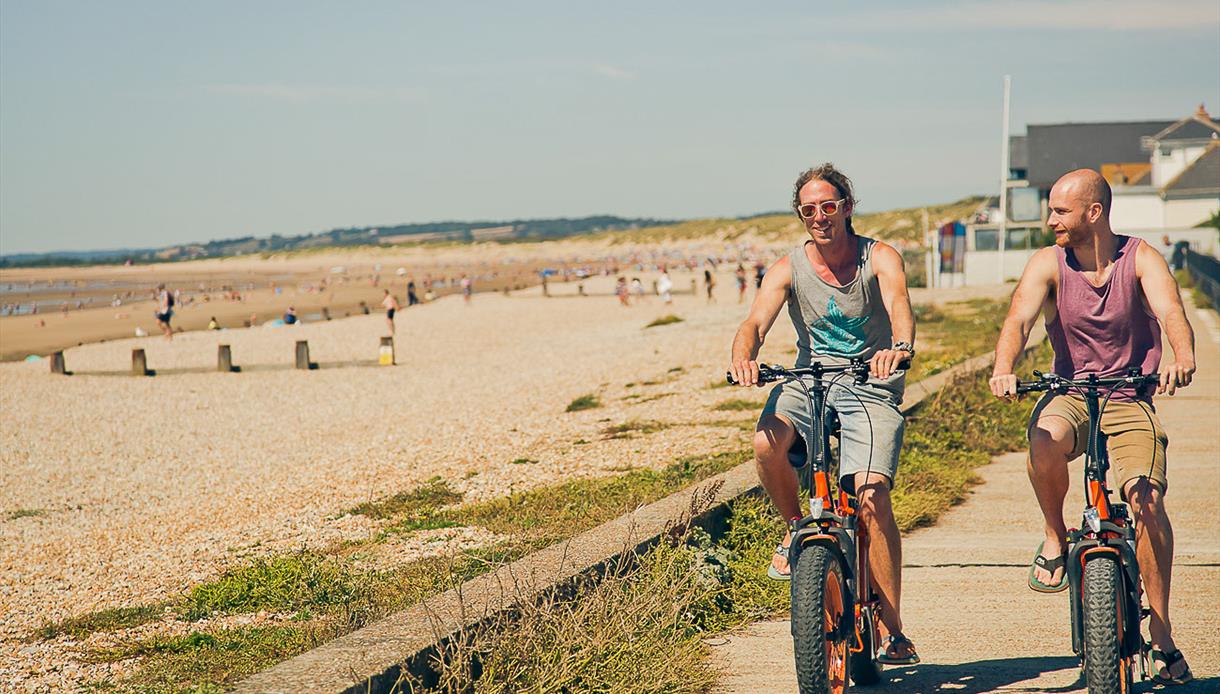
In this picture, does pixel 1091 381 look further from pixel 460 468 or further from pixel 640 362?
pixel 640 362

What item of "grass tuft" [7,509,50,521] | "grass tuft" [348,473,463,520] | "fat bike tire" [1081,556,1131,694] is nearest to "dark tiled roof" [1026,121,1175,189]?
"grass tuft" [7,509,50,521]

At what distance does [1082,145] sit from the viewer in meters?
77.0

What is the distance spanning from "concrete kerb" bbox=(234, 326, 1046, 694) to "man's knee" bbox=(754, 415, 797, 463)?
3.07 feet

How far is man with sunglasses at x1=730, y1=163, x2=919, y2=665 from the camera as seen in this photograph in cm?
454

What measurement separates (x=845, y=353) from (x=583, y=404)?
481 inches

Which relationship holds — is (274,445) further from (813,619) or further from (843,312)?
(813,619)

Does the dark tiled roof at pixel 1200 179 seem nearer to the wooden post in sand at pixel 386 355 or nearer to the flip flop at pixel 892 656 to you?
the wooden post in sand at pixel 386 355

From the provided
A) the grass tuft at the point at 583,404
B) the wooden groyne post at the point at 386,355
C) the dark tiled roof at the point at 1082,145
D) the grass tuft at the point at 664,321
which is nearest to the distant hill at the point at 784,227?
the dark tiled roof at the point at 1082,145

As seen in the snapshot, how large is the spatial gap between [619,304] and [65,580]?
4771 cm

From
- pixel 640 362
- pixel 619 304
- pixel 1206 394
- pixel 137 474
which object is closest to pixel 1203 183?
pixel 619 304

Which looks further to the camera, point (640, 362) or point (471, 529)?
point (640, 362)

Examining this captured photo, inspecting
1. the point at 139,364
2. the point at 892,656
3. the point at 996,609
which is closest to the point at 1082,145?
the point at 139,364

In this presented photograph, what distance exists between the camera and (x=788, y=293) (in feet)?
16.0

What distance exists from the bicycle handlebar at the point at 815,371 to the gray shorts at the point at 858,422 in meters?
0.12
